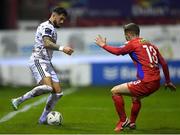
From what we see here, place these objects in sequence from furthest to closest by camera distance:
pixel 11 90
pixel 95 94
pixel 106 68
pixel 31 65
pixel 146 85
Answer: pixel 106 68
pixel 11 90
pixel 95 94
pixel 31 65
pixel 146 85

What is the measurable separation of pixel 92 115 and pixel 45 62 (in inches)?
83.6

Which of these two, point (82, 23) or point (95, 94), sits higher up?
point (82, 23)

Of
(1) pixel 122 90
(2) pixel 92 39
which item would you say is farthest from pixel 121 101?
(2) pixel 92 39

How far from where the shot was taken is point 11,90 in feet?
69.6

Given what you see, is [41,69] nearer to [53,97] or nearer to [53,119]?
[53,97]

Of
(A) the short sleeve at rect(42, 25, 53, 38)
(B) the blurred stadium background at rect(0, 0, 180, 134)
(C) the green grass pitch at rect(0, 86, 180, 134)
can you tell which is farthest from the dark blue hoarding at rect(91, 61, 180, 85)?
(A) the short sleeve at rect(42, 25, 53, 38)

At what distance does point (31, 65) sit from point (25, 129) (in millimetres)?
1399

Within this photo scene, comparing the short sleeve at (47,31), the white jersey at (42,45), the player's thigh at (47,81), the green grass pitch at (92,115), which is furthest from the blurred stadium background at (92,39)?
the short sleeve at (47,31)

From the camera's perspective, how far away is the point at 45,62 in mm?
12477

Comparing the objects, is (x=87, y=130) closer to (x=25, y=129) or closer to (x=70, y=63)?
(x=25, y=129)

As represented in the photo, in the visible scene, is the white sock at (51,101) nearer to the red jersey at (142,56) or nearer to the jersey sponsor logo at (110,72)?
the red jersey at (142,56)

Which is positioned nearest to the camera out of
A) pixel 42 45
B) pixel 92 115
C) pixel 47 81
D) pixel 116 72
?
pixel 47 81

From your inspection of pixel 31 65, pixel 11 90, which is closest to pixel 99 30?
pixel 11 90

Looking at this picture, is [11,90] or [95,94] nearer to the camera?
[95,94]
